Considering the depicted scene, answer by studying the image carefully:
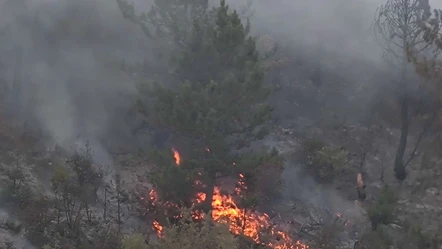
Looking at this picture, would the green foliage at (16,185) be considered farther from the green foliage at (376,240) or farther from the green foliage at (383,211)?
the green foliage at (383,211)

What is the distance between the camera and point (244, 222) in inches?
534

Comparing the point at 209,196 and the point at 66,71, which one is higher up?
the point at 66,71

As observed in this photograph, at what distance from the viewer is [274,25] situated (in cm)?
2744

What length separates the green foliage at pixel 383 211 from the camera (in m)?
13.8

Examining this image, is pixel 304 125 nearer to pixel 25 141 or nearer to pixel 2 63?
pixel 25 141

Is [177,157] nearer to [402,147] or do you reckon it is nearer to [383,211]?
[383,211]

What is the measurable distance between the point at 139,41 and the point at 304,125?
29.5 ft

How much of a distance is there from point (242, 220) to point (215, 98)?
13.8 ft

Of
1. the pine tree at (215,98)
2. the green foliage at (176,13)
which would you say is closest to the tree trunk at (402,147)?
the pine tree at (215,98)

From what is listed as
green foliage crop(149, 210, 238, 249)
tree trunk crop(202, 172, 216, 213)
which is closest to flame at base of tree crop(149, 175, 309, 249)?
tree trunk crop(202, 172, 216, 213)

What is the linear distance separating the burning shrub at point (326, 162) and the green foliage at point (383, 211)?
9.57ft

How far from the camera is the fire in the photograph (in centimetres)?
1349

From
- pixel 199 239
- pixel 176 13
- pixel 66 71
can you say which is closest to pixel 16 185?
pixel 199 239

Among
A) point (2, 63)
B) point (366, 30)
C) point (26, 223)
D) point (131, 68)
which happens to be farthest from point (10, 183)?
point (366, 30)
